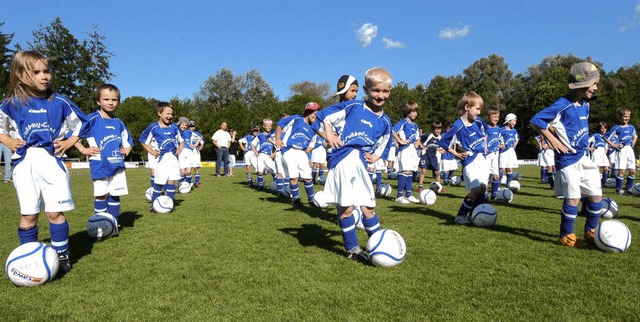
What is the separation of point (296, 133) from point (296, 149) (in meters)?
0.41

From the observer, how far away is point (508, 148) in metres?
14.0

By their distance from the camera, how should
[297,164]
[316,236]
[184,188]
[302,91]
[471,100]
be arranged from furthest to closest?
[302,91]
[184,188]
[297,164]
[471,100]
[316,236]

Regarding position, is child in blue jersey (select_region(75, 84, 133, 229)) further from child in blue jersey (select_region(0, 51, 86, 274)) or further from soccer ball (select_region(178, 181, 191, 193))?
soccer ball (select_region(178, 181, 191, 193))

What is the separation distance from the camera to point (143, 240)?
21.1 ft

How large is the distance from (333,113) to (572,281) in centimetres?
316

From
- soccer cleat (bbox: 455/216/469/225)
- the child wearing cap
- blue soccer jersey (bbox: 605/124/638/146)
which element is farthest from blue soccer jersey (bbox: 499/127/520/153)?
soccer cleat (bbox: 455/216/469/225)

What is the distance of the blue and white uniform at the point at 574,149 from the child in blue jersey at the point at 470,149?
1710mm

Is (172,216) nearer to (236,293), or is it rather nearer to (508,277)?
(236,293)

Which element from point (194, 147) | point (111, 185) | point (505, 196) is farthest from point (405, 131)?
point (194, 147)

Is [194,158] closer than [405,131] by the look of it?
No

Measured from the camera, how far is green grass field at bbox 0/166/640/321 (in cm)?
353

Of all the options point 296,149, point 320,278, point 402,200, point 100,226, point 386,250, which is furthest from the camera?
point 402,200

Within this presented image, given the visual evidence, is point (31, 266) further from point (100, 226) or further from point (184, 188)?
point (184, 188)

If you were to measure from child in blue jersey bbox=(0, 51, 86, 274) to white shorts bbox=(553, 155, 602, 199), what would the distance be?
6292 millimetres
